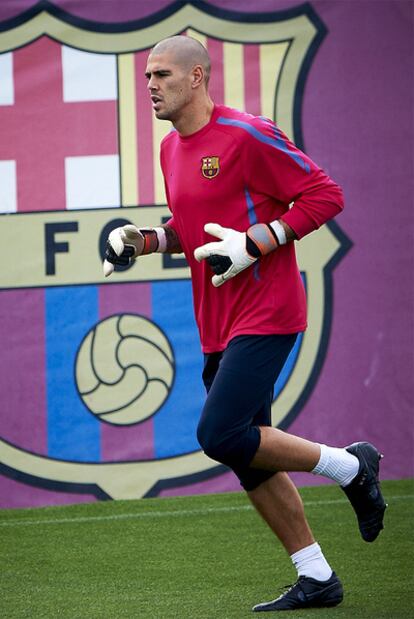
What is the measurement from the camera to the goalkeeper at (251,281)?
3555 millimetres

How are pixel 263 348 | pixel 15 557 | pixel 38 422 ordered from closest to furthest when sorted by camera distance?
pixel 263 348, pixel 15 557, pixel 38 422

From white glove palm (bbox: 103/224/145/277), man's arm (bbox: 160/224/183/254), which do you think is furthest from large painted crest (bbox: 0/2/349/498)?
white glove palm (bbox: 103/224/145/277)

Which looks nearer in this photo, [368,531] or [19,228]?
[368,531]

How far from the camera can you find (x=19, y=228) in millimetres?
5906

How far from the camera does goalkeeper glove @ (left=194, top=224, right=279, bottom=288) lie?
3527 millimetres

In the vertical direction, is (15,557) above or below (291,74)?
below

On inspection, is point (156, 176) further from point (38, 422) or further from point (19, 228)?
point (38, 422)

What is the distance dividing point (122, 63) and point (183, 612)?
3.19 metres

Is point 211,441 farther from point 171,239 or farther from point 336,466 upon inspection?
point 171,239

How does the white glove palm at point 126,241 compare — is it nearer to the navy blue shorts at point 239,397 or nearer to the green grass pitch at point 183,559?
the navy blue shorts at point 239,397

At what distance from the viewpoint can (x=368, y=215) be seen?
19.9ft

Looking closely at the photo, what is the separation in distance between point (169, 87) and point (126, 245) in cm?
54

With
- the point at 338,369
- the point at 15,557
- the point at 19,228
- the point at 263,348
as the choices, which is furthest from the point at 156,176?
the point at 263,348

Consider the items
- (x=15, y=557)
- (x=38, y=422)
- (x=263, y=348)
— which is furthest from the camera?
(x=38, y=422)
